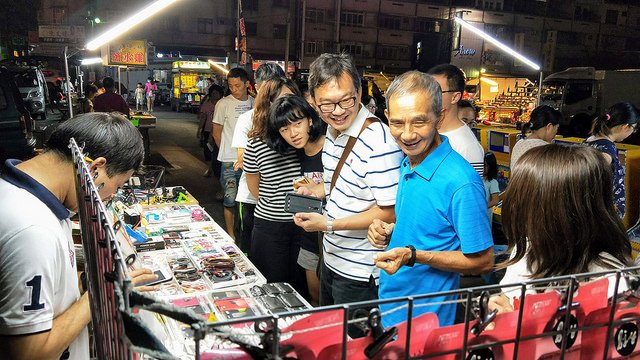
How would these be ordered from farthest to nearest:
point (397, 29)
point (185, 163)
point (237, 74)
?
point (397, 29), point (185, 163), point (237, 74)

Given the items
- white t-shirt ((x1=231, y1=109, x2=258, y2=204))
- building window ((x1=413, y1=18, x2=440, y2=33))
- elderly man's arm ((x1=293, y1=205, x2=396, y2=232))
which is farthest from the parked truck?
building window ((x1=413, y1=18, x2=440, y2=33))

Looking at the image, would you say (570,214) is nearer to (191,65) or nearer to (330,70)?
(330,70)

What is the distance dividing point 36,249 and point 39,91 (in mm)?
20521

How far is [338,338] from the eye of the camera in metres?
0.78

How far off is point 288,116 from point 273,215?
0.74 m

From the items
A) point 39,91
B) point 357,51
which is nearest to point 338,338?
point 39,91

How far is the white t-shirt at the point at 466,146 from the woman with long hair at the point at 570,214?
1874 millimetres

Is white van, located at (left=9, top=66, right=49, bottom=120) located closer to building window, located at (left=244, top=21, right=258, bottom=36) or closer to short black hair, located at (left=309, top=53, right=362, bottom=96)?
building window, located at (left=244, top=21, right=258, bottom=36)

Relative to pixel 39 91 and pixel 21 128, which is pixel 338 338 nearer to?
pixel 21 128

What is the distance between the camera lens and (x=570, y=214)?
1.28 m

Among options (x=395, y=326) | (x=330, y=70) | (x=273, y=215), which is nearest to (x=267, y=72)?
(x=273, y=215)

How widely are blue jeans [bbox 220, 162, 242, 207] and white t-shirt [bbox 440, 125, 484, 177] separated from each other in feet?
9.22

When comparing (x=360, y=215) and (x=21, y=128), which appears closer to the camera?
(x=360, y=215)

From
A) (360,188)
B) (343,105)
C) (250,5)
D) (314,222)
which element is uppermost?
Answer: (250,5)
